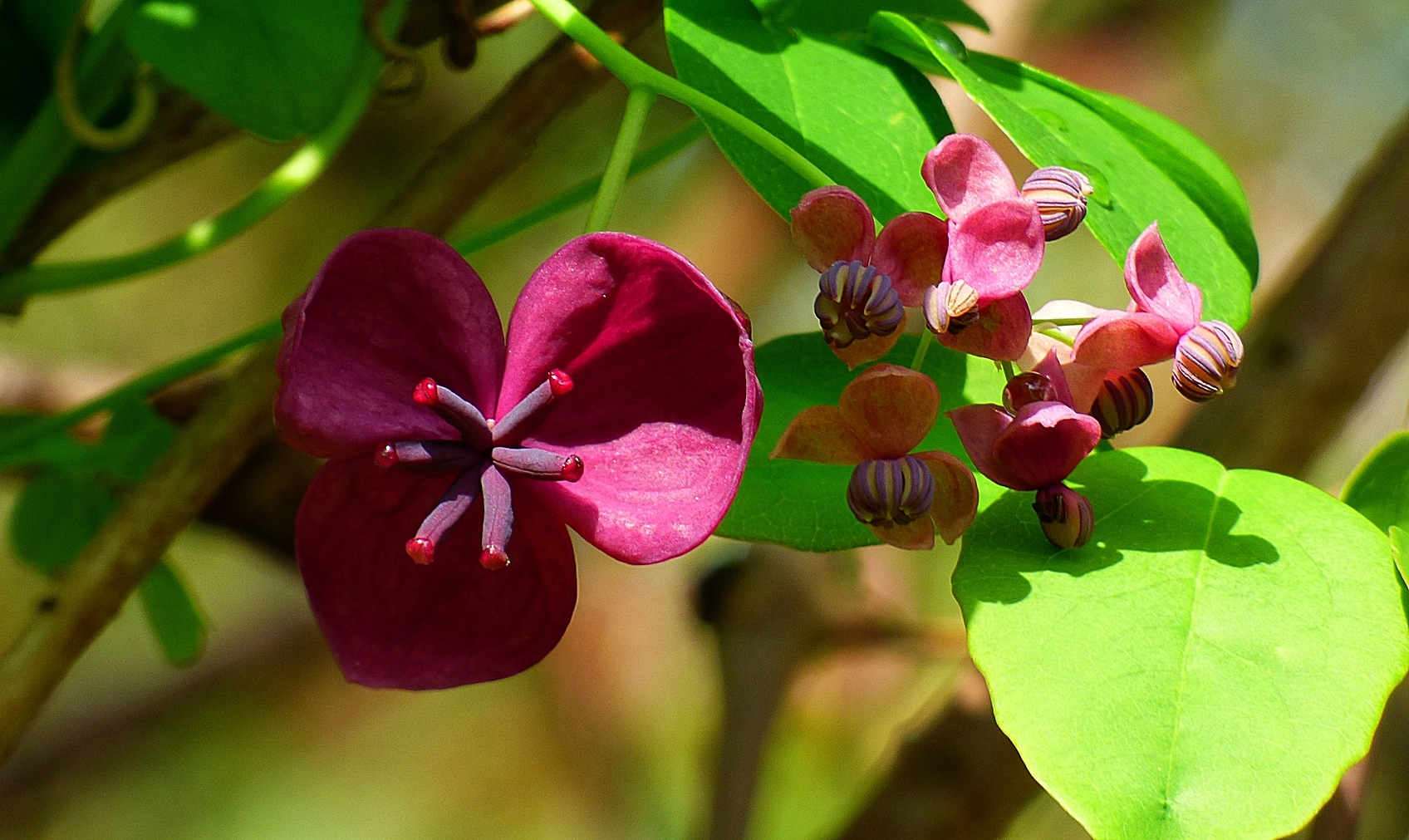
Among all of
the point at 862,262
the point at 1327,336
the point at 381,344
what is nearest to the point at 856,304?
the point at 862,262

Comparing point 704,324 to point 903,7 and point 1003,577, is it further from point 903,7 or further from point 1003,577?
point 903,7

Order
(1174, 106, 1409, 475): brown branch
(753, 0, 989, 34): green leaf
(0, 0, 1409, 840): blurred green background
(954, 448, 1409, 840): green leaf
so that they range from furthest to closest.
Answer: (0, 0, 1409, 840): blurred green background, (1174, 106, 1409, 475): brown branch, (753, 0, 989, 34): green leaf, (954, 448, 1409, 840): green leaf

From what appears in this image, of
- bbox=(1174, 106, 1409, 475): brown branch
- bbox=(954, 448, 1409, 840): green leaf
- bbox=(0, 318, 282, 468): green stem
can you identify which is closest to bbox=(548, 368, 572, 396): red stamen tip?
bbox=(954, 448, 1409, 840): green leaf

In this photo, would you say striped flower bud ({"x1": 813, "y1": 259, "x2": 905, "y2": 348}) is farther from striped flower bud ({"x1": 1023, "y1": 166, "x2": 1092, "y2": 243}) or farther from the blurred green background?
the blurred green background

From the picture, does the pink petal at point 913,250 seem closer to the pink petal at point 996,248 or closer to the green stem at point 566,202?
the pink petal at point 996,248

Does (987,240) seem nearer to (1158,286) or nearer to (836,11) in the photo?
(1158,286)

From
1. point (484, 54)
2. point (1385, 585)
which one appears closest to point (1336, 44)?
point (484, 54)
